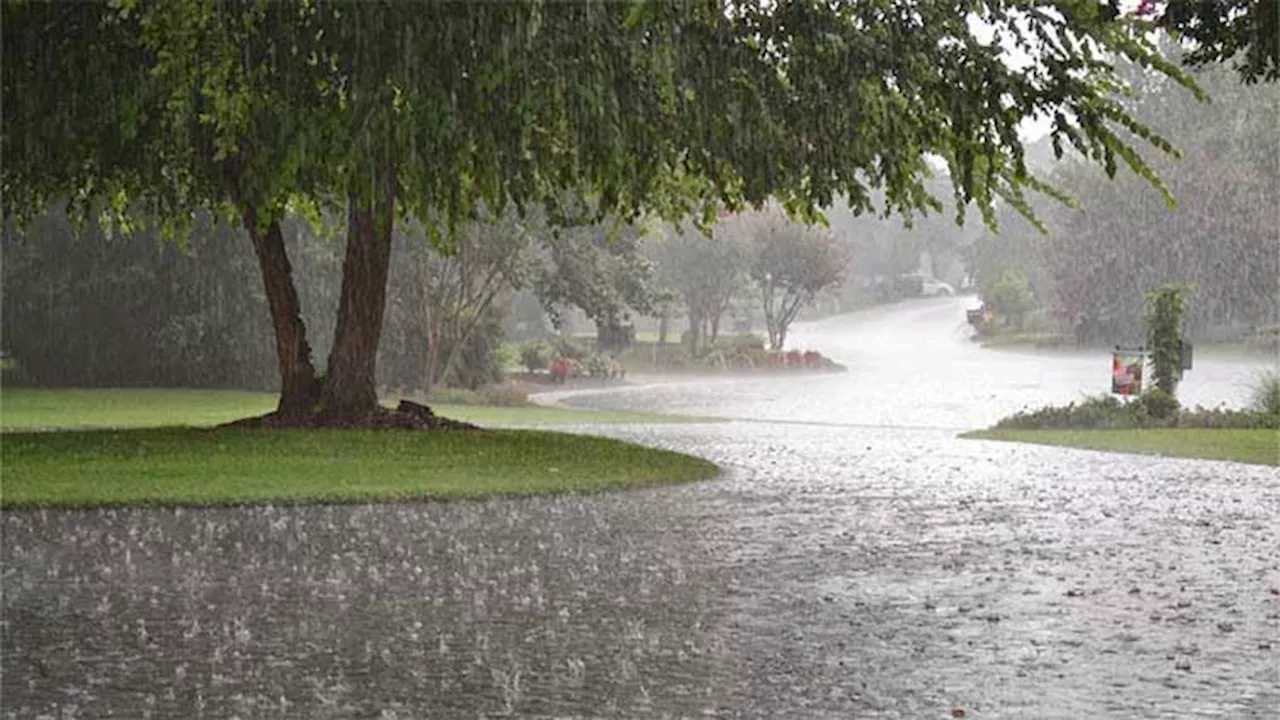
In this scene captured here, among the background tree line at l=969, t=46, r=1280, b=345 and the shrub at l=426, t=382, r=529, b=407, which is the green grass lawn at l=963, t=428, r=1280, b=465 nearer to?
the shrub at l=426, t=382, r=529, b=407

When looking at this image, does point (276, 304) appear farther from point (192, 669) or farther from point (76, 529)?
point (192, 669)

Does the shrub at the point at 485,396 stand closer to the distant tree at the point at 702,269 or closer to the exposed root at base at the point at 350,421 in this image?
the exposed root at base at the point at 350,421

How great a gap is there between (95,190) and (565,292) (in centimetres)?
1984

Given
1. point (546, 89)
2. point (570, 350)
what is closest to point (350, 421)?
point (546, 89)

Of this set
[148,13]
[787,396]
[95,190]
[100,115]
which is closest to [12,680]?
[148,13]

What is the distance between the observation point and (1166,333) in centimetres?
2712

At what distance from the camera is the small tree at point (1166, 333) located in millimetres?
26797

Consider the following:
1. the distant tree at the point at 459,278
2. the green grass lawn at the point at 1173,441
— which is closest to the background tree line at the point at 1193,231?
the distant tree at the point at 459,278

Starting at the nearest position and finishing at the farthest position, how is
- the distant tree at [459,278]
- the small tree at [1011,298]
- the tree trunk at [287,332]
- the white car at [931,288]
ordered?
the tree trunk at [287,332] → the distant tree at [459,278] → the small tree at [1011,298] → the white car at [931,288]

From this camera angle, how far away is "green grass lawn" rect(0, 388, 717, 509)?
590 inches

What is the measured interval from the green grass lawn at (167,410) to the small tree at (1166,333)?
26.6ft

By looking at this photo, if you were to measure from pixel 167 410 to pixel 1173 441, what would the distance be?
1855 cm

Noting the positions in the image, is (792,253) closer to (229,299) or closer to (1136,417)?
(229,299)

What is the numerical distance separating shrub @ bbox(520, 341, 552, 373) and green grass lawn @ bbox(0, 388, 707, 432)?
11768 mm
